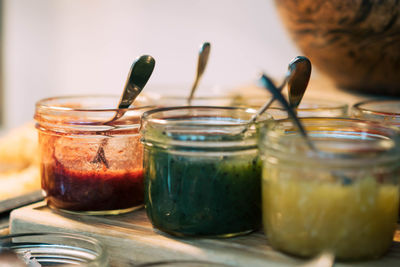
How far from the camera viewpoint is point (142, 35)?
236 cm

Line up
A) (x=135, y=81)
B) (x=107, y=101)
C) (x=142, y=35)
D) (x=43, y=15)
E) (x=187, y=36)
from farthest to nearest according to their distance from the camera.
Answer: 1. (x=43, y=15)
2. (x=142, y=35)
3. (x=187, y=36)
4. (x=107, y=101)
5. (x=135, y=81)

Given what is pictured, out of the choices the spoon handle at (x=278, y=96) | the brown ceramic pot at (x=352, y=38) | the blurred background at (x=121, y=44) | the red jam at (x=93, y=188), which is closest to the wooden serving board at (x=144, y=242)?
the red jam at (x=93, y=188)

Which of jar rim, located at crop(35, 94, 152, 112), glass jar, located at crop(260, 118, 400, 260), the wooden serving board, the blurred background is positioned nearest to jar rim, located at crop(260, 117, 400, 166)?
glass jar, located at crop(260, 118, 400, 260)

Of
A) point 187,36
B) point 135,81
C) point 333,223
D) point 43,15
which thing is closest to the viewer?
point 333,223

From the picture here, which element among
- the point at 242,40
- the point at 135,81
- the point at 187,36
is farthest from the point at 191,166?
the point at 187,36

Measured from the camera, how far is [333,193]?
464 mm

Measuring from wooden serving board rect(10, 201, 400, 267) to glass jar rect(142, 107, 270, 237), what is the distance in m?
0.02

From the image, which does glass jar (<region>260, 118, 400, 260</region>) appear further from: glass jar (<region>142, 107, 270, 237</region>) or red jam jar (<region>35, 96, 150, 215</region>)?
red jam jar (<region>35, 96, 150, 215</region>)

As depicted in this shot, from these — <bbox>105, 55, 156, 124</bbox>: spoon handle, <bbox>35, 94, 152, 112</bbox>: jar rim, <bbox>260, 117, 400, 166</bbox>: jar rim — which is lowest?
<bbox>260, 117, 400, 166</bbox>: jar rim

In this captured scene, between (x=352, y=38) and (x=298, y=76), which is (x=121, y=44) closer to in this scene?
(x=352, y=38)

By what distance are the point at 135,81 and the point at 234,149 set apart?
0.56 ft

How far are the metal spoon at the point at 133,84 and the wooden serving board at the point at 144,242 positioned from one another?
8cm

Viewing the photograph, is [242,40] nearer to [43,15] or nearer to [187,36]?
[187,36]

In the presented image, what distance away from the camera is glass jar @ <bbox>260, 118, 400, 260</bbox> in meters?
0.46
